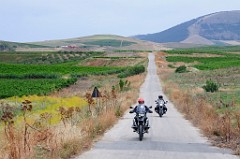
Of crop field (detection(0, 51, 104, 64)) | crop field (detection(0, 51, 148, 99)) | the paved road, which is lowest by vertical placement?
crop field (detection(0, 51, 104, 64))

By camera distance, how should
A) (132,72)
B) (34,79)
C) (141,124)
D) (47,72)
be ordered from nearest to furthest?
(141,124) < (34,79) < (132,72) < (47,72)

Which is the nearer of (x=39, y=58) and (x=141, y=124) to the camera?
(x=141, y=124)

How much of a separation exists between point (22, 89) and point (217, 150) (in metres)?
51.6

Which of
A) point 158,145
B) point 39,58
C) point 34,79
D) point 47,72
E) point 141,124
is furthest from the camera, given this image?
point 39,58

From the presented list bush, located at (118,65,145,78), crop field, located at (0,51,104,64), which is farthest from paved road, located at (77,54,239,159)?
crop field, located at (0,51,104,64)

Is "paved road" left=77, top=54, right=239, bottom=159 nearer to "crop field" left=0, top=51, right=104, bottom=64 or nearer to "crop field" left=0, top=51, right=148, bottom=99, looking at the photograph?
"crop field" left=0, top=51, right=148, bottom=99

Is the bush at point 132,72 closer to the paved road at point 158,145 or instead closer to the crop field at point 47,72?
the crop field at point 47,72

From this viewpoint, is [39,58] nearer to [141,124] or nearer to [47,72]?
[47,72]

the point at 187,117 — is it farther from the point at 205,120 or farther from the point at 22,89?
the point at 22,89

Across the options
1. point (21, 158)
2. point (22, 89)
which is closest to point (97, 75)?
point (22, 89)

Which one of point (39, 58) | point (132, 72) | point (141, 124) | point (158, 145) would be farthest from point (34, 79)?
point (39, 58)

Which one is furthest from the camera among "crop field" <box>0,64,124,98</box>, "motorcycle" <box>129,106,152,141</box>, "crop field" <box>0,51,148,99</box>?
"crop field" <box>0,51,148,99</box>


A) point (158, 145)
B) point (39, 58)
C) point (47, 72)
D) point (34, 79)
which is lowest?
point (39, 58)

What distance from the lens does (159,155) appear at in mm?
14844
